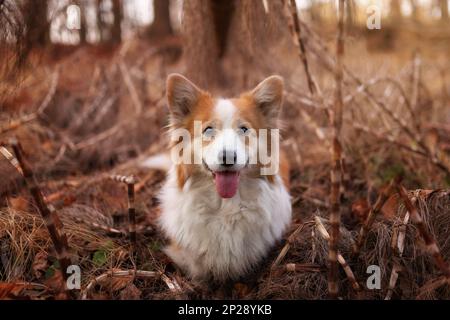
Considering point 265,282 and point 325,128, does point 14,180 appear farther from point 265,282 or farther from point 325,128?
point 325,128

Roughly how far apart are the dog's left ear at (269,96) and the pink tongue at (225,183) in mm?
577

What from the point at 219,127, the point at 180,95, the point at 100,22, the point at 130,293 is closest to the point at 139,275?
the point at 130,293

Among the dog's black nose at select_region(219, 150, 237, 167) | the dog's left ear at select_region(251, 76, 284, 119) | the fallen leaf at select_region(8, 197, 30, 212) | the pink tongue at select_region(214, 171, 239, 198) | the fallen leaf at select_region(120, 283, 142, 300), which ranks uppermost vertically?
the dog's left ear at select_region(251, 76, 284, 119)

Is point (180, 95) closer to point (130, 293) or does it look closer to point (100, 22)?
point (130, 293)

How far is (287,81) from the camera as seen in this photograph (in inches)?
186

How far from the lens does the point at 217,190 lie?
2.56 metres

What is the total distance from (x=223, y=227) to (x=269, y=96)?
0.95 metres

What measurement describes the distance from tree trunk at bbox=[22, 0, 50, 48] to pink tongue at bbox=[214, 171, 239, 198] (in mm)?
1691

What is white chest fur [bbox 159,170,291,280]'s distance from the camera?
8.84ft

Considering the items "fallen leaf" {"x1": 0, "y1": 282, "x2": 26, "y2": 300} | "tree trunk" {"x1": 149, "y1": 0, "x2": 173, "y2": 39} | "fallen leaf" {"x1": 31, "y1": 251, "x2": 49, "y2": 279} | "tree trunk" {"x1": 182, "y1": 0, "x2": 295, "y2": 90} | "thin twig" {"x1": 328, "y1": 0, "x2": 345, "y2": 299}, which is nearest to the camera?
"thin twig" {"x1": 328, "y1": 0, "x2": 345, "y2": 299}

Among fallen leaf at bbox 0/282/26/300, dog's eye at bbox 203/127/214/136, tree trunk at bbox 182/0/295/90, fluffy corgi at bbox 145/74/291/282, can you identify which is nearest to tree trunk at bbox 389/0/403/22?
tree trunk at bbox 182/0/295/90

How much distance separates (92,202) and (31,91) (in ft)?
10.3

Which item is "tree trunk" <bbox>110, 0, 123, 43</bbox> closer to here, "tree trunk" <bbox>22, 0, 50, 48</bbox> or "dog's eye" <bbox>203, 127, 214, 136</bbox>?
"tree trunk" <bbox>22, 0, 50, 48</bbox>

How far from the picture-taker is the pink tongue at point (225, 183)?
8.32 feet
